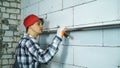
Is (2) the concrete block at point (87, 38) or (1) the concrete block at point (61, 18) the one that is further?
(1) the concrete block at point (61, 18)

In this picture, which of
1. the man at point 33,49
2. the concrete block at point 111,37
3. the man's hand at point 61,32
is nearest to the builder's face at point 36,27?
the man at point 33,49

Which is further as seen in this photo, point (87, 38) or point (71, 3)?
point (71, 3)

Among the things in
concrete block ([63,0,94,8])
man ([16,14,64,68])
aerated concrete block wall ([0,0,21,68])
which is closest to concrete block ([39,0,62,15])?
concrete block ([63,0,94,8])

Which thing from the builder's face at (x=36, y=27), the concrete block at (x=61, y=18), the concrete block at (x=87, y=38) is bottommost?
the concrete block at (x=87, y=38)

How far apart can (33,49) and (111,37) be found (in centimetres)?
84

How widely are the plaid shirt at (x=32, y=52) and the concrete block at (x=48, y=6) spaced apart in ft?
→ 1.65

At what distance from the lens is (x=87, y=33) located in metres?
1.85

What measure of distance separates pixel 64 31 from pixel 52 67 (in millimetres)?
613

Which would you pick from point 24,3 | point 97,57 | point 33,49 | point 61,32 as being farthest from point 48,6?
point 97,57

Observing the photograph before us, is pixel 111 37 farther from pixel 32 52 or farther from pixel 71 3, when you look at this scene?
pixel 32 52

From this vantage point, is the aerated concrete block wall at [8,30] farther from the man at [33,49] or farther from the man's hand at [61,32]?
the man's hand at [61,32]

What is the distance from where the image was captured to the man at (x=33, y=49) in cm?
196

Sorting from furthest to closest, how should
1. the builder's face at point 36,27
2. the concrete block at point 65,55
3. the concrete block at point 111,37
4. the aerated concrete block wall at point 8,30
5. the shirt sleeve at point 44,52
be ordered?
1. the aerated concrete block wall at point 8,30
2. the builder's face at point 36,27
3. the concrete block at point 65,55
4. the shirt sleeve at point 44,52
5. the concrete block at point 111,37

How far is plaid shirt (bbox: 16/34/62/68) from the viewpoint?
6.44 feet
